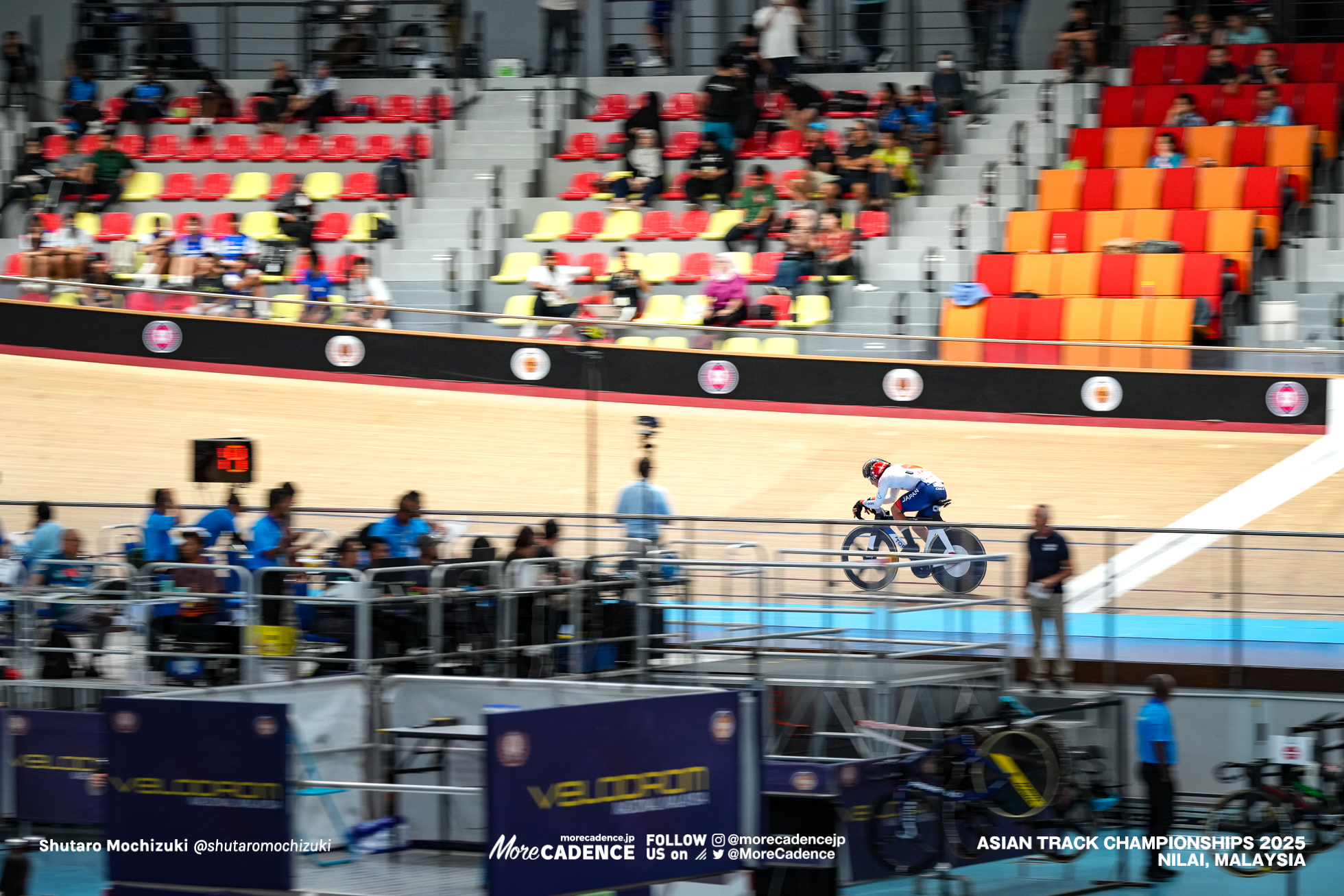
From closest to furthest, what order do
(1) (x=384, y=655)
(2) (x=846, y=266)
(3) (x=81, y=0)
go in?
(1) (x=384, y=655) < (2) (x=846, y=266) < (3) (x=81, y=0)

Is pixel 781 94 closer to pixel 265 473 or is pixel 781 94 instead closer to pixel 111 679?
pixel 265 473

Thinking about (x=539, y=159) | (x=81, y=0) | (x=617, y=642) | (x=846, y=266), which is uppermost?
(x=81, y=0)

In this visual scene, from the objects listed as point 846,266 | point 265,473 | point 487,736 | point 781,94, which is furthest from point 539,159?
point 487,736

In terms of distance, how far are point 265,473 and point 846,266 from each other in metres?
6.12

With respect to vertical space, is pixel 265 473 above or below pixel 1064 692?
above

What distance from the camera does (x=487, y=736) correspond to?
5223 mm

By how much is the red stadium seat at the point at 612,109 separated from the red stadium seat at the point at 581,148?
52cm

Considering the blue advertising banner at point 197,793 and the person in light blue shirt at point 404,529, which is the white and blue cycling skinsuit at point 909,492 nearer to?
the person in light blue shirt at point 404,529

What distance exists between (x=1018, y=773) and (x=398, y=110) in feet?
51.0

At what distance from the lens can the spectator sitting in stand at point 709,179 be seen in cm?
1895

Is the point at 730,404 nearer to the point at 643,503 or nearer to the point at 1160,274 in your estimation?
the point at 643,503

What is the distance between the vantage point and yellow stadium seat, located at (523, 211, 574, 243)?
19.1 meters

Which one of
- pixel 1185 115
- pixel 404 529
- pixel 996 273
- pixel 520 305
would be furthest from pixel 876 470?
pixel 1185 115

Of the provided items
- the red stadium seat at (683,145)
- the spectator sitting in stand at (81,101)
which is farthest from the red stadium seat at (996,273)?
the spectator sitting in stand at (81,101)
